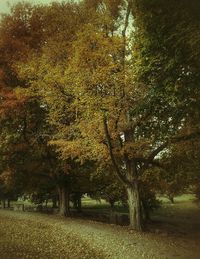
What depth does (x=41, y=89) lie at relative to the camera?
2416 centimetres

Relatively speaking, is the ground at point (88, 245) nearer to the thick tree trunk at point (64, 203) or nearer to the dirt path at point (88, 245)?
the dirt path at point (88, 245)

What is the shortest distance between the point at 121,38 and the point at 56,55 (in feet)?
18.4

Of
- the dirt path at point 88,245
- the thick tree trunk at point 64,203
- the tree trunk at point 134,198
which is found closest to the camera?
the dirt path at point 88,245

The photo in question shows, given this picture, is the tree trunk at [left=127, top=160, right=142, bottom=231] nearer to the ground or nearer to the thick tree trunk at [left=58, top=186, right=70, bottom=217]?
the ground

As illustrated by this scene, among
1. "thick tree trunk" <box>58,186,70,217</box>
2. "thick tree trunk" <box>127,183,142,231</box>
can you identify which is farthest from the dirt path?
"thick tree trunk" <box>58,186,70,217</box>

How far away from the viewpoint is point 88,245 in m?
16.3

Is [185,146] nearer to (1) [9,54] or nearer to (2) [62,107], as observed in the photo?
(2) [62,107]

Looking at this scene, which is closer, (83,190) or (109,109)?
(109,109)

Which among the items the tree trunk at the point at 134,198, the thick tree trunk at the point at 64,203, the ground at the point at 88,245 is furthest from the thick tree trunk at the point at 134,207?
the thick tree trunk at the point at 64,203

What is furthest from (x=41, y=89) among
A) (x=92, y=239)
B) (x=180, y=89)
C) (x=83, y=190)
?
(x=83, y=190)

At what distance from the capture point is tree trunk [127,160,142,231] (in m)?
23.0

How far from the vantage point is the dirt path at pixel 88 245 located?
1428 centimetres

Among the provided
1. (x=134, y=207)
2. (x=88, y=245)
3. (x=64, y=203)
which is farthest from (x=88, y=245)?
(x=64, y=203)

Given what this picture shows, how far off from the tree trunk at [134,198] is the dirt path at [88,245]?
1.94 meters
